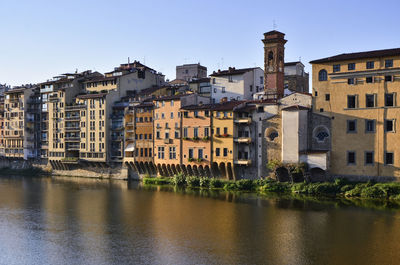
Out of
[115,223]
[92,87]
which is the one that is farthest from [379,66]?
[92,87]

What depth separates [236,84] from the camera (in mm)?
77750

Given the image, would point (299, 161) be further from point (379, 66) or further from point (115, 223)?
point (115, 223)

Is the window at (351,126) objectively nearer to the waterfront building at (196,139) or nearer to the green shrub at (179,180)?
the waterfront building at (196,139)

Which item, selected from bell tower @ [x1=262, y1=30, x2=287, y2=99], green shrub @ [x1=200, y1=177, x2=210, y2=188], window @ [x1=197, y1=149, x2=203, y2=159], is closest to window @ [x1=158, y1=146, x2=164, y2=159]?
window @ [x1=197, y1=149, x2=203, y2=159]

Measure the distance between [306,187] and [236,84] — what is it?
25.6m

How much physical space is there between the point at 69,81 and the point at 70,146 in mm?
13026

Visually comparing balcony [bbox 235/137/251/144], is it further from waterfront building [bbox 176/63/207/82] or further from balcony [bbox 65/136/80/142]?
waterfront building [bbox 176/63/207/82]

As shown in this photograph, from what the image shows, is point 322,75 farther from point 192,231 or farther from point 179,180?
point 192,231

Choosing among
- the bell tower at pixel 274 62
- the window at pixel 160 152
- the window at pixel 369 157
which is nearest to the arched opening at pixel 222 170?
the window at pixel 160 152

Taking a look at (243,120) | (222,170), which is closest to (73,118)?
(222,170)

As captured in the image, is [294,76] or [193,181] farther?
[294,76]

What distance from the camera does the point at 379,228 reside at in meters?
39.5

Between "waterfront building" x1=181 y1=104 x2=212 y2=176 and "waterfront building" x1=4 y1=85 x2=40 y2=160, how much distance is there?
39.3m

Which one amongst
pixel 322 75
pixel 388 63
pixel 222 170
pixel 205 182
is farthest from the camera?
pixel 222 170
